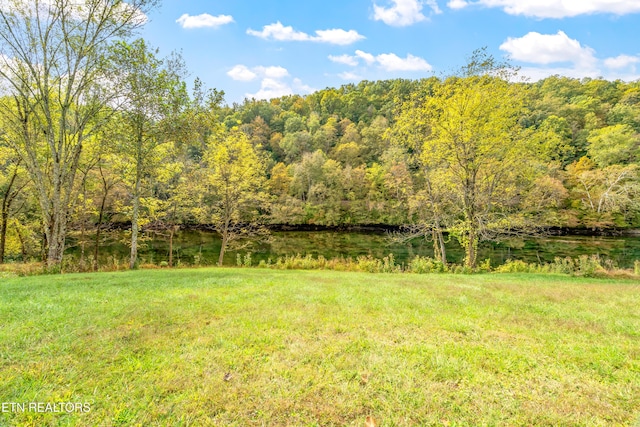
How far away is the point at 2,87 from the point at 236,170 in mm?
10651

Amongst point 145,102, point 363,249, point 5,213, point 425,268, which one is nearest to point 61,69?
point 145,102

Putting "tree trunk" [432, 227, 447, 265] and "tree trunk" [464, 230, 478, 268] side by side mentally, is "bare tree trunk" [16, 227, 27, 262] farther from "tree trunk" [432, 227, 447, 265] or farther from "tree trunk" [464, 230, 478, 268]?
"tree trunk" [464, 230, 478, 268]

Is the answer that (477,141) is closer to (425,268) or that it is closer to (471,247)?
(471,247)

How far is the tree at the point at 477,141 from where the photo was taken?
13453 millimetres

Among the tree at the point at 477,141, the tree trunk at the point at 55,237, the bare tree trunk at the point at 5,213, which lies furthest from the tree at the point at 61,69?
the tree at the point at 477,141

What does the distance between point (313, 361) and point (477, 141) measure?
45.4 feet

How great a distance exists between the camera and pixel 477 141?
13656 millimetres

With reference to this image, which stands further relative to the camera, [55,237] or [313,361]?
[55,237]

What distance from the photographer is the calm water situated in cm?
2391

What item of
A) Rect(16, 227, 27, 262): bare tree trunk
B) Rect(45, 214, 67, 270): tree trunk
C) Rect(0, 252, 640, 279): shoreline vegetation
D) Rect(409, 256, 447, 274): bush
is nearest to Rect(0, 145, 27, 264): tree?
Rect(16, 227, 27, 262): bare tree trunk

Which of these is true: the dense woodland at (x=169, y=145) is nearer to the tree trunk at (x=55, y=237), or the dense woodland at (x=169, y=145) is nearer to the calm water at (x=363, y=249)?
the tree trunk at (x=55, y=237)

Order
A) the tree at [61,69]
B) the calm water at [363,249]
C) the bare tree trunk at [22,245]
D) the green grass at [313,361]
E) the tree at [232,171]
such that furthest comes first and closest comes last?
the calm water at [363,249], the bare tree trunk at [22,245], the tree at [232,171], the tree at [61,69], the green grass at [313,361]

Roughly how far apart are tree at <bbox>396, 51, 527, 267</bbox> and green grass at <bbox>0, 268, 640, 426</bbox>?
931 centimetres

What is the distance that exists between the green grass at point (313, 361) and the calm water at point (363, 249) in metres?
17.4
